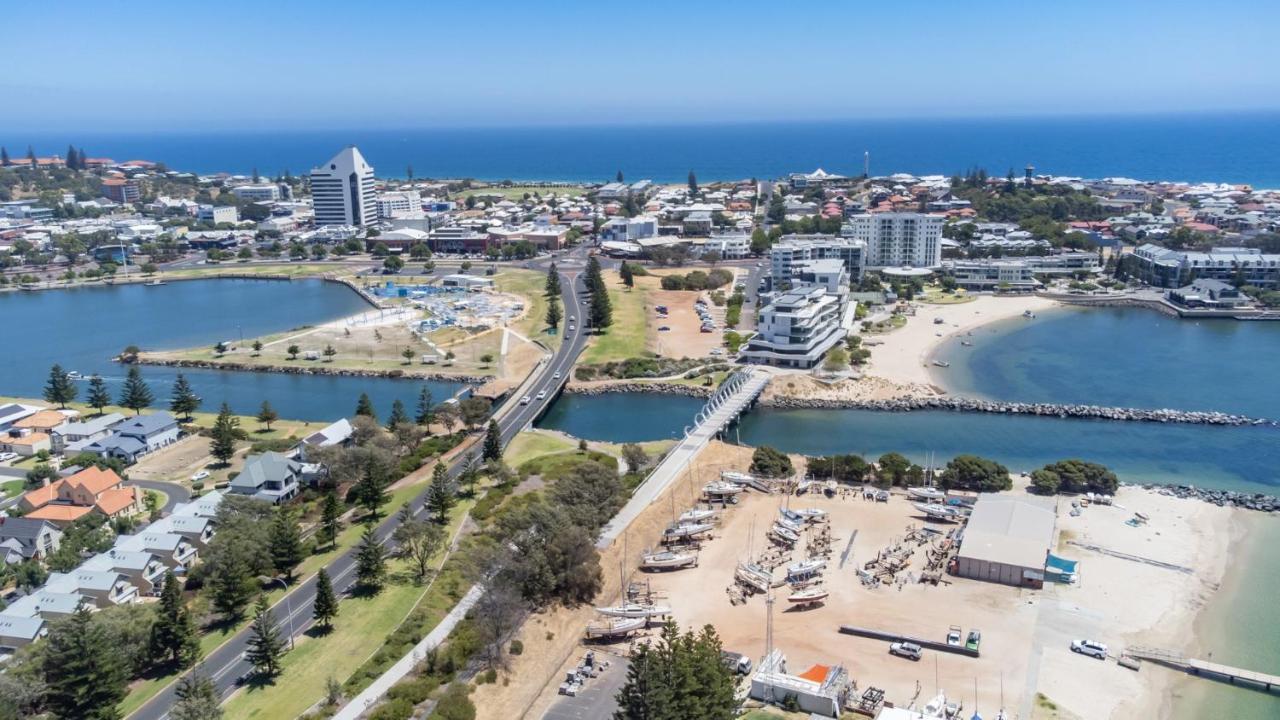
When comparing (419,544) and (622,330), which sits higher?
(622,330)

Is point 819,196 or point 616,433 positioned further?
point 819,196

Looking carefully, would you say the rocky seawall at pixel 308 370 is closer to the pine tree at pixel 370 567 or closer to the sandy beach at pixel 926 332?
the sandy beach at pixel 926 332

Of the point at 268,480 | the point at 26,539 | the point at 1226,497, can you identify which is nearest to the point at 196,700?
the point at 26,539

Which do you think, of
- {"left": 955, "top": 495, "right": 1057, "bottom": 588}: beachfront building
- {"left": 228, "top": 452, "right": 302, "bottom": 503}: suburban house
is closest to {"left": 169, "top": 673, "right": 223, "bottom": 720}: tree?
{"left": 228, "top": 452, "right": 302, "bottom": 503}: suburban house

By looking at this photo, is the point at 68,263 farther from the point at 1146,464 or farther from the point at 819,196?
the point at 1146,464

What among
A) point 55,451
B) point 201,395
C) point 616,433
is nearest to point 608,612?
point 616,433

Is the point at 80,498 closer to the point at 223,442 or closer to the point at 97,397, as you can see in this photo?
the point at 223,442
